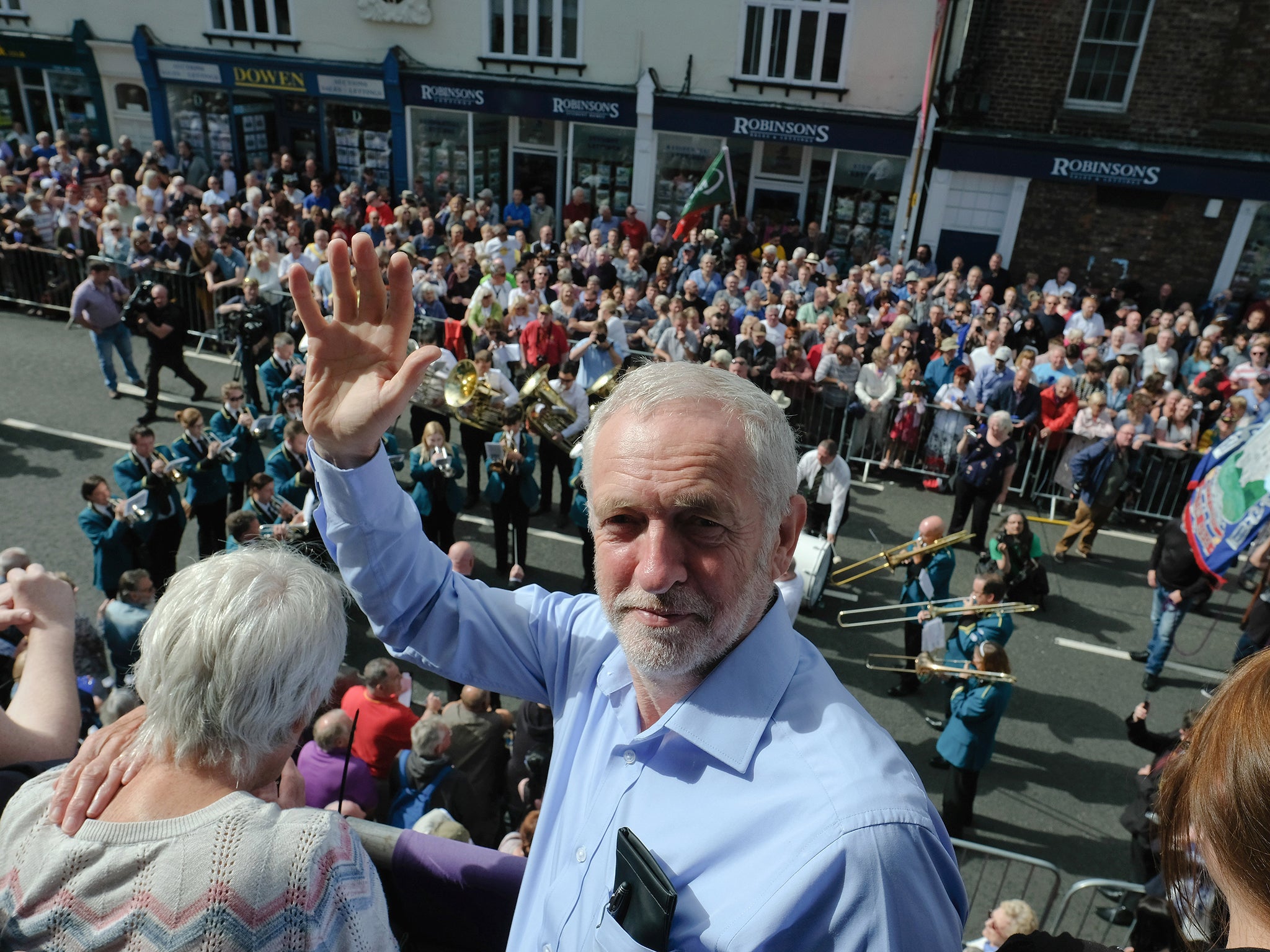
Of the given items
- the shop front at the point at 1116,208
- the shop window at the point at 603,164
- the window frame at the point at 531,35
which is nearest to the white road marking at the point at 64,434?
the shop window at the point at 603,164

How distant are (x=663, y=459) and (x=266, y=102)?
24.1 meters

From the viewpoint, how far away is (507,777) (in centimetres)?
541

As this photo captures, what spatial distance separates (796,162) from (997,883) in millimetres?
16220

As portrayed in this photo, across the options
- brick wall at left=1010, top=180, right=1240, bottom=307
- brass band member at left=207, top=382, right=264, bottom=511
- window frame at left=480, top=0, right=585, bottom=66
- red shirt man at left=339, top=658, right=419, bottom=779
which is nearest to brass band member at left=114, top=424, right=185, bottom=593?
brass band member at left=207, top=382, right=264, bottom=511

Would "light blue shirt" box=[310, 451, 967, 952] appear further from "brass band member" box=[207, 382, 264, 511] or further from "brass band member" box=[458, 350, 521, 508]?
"brass band member" box=[458, 350, 521, 508]

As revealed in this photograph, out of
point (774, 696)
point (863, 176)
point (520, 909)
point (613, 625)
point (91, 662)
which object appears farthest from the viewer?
point (863, 176)

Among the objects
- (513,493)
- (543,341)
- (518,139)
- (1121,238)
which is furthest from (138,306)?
(1121,238)

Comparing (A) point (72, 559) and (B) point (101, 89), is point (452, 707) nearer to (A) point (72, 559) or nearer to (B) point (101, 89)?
(A) point (72, 559)

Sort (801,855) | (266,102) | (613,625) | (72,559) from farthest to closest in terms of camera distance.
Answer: (266,102)
(72,559)
(613,625)
(801,855)

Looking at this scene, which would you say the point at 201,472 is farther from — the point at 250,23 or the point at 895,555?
the point at 250,23

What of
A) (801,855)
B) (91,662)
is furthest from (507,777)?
(801,855)

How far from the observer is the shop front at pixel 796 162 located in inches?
695

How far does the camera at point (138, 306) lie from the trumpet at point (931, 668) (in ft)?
31.1

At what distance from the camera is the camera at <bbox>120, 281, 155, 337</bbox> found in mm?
11039
